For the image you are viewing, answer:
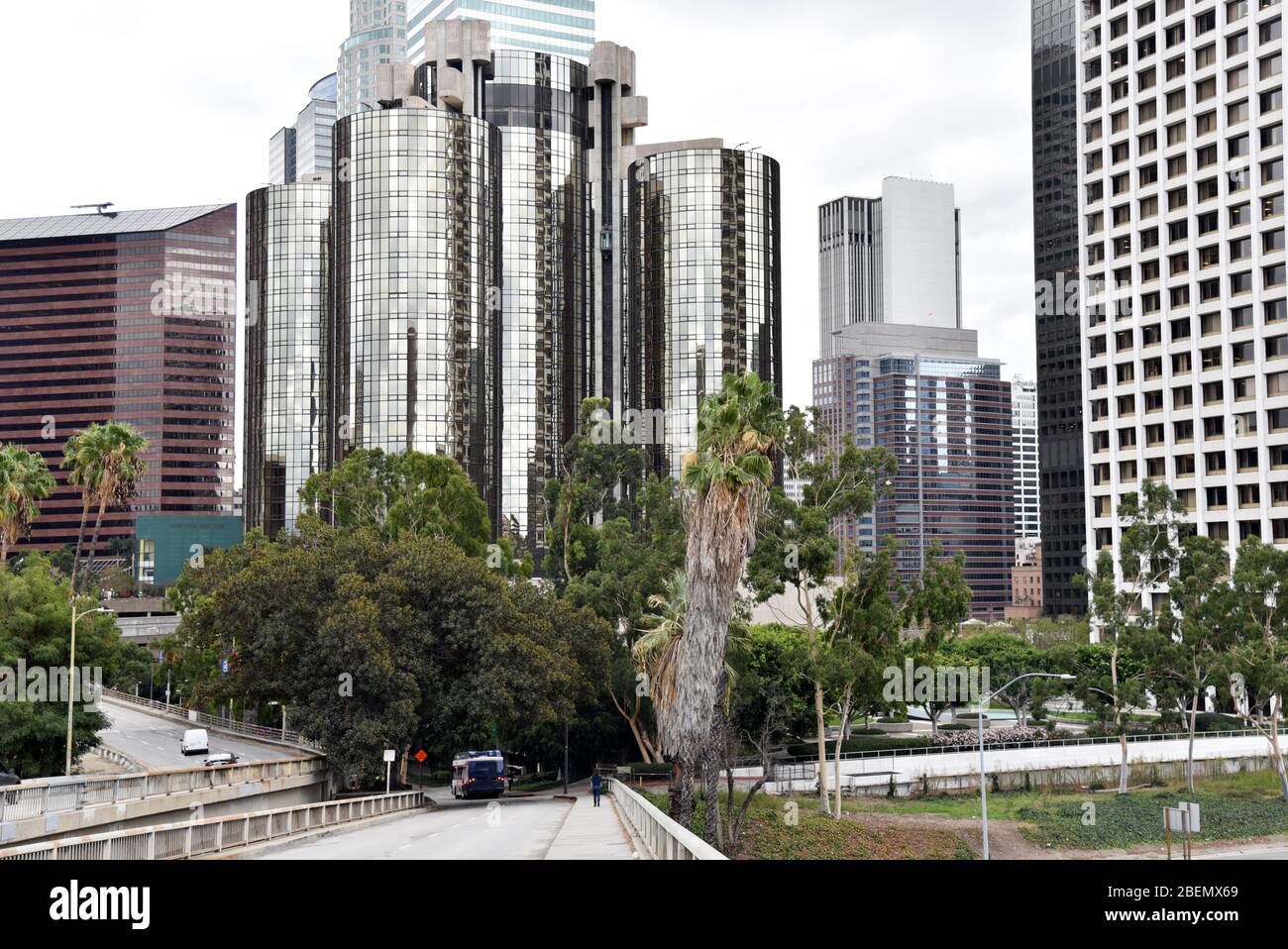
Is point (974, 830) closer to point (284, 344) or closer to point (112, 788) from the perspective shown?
point (112, 788)

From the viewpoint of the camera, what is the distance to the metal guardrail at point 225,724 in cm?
6888

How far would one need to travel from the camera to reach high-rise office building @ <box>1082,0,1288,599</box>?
4215 inches

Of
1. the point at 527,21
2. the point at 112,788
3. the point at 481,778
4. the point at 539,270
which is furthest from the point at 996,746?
the point at 527,21

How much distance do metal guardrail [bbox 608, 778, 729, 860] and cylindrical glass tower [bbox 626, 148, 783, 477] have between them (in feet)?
424

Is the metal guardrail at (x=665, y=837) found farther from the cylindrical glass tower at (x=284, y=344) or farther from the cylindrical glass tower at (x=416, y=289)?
the cylindrical glass tower at (x=284, y=344)

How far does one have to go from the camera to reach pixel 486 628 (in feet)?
190

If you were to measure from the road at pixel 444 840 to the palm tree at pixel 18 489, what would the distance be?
155 feet

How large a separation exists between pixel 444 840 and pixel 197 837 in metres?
8.05

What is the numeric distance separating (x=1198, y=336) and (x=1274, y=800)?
2373 inches

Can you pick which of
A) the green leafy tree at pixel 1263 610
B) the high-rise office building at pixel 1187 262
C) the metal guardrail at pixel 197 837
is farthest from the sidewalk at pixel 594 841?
the high-rise office building at pixel 1187 262

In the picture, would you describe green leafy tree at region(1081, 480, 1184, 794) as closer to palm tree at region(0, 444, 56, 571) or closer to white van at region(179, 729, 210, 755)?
white van at region(179, 729, 210, 755)
